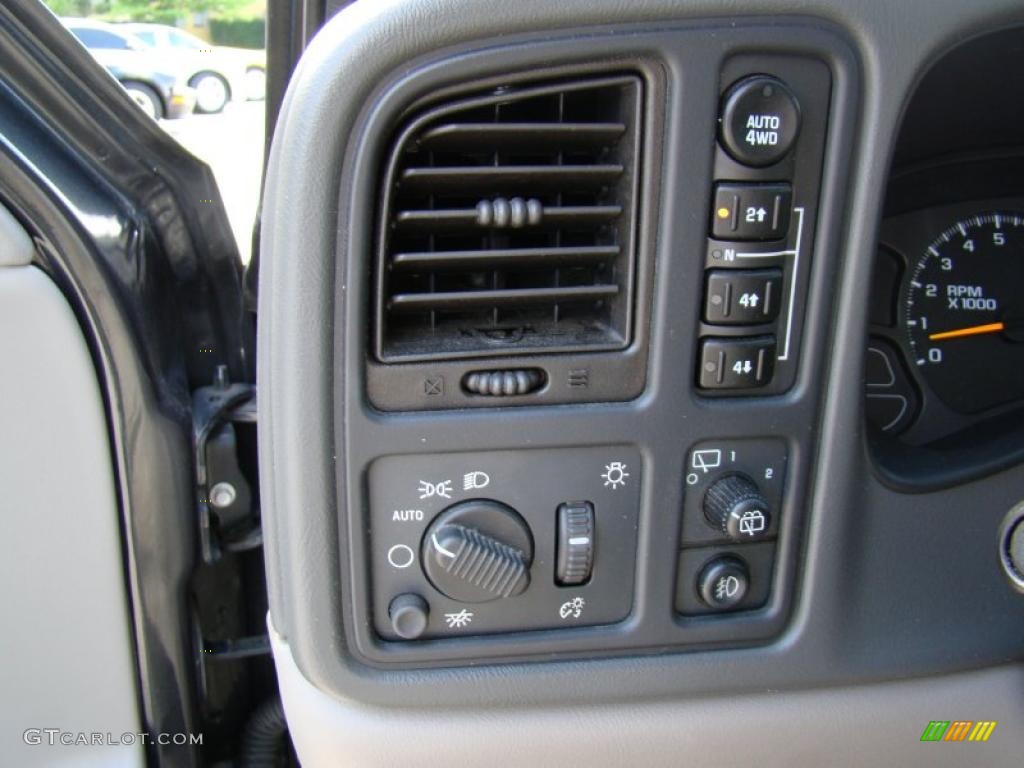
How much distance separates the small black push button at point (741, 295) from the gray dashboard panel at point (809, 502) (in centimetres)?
8

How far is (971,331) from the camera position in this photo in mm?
1307

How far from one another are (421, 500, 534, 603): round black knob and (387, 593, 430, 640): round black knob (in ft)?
0.09

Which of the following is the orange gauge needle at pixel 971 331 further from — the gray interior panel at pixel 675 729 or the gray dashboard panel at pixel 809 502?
the gray interior panel at pixel 675 729

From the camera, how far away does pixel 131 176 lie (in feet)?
4.25

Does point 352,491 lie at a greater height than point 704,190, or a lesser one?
lesser

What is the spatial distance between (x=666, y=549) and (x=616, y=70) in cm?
50

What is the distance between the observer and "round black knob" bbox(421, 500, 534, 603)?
3.16 feet

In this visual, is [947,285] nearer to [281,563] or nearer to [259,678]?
[281,563]

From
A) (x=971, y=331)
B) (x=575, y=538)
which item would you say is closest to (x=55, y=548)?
(x=575, y=538)

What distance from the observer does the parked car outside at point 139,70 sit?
1.35 metres

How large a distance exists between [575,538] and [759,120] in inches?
17.9

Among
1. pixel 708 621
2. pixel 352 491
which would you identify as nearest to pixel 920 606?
pixel 708 621

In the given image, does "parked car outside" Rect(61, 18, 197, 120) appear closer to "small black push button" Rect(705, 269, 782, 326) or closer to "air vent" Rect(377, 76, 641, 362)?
"air vent" Rect(377, 76, 641, 362)

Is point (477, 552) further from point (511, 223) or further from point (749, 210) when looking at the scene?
point (749, 210)
